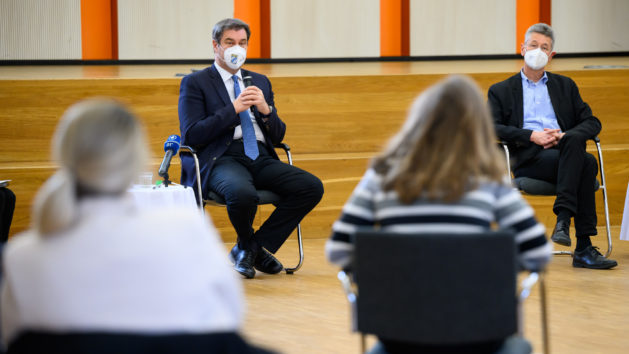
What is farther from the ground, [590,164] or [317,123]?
[317,123]

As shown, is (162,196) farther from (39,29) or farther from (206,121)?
(39,29)

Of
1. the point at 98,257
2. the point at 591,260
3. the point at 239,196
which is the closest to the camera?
the point at 98,257

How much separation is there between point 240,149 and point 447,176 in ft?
8.56

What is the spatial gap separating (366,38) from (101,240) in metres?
7.59

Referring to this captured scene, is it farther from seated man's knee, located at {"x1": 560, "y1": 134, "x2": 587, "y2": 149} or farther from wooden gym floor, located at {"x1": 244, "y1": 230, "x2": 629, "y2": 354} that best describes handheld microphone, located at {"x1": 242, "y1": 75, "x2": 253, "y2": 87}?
seated man's knee, located at {"x1": 560, "y1": 134, "x2": 587, "y2": 149}

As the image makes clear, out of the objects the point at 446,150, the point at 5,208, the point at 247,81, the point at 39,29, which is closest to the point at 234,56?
the point at 247,81

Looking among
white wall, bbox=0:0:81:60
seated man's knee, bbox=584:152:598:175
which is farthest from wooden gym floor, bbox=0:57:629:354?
white wall, bbox=0:0:81:60

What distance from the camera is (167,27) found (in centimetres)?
834

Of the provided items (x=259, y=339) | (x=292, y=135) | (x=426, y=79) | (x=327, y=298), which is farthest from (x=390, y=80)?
(x=259, y=339)

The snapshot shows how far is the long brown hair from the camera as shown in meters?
1.63

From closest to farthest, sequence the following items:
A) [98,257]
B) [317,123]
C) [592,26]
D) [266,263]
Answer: [98,257], [266,263], [317,123], [592,26]

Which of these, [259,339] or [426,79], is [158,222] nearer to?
[259,339]

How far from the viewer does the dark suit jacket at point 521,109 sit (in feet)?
14.3

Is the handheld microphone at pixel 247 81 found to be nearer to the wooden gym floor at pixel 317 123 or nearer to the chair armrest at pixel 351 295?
the wooden gym floor at pixel 317 123
